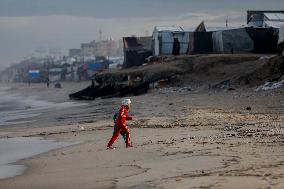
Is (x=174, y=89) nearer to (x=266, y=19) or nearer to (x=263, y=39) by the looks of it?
(x=263, y=39)

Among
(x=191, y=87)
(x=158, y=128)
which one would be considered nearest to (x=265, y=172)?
(x=158, y=128)

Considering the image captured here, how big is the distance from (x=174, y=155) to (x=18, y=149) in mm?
6106

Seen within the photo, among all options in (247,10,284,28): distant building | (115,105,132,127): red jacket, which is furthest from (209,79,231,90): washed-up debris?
(115,105,132,127): red jacket

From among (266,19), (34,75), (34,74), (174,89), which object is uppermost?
(266,19)

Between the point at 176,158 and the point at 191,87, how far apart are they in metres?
25.2

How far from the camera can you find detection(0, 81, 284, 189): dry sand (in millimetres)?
8859

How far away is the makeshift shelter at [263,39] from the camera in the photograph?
45375 mm

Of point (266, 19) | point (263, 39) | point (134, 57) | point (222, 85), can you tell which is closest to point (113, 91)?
point (222, 85)

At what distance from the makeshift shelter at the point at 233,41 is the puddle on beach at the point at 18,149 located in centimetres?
3108

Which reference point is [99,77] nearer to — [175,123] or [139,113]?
[139,113]

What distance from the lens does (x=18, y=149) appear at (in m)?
15.9

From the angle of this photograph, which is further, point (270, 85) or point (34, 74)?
point (34, 74)

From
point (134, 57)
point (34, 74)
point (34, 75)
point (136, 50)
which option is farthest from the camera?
point (34, 74)

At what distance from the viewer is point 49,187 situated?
31.1 ft
